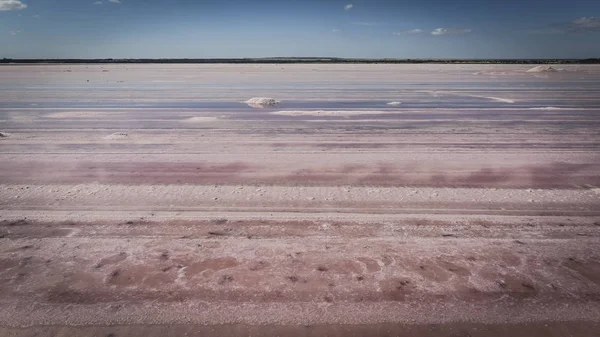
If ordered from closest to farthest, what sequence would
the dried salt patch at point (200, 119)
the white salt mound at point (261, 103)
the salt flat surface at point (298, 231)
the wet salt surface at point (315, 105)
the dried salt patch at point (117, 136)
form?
the salt flat surface at point (298, 231), the dried salt patch at point (117, 136), the dried salt patch at point (200, 119), the wet salt surface at point (315, 105), the white salt mound at point (261, 103)

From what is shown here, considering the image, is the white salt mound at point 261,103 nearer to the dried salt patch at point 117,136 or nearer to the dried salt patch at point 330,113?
the dried salt patch at point 330,113

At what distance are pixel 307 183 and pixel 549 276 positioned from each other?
369 cm

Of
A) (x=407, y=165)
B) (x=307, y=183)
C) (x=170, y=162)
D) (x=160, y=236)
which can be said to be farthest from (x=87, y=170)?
(x=407, y=165)

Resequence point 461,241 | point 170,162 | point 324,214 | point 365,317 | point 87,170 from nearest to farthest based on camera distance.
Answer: point 365,317 < point 461,241 < point 324,214 < point 87,170 < point 170,162

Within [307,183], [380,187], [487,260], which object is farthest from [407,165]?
[487,260]

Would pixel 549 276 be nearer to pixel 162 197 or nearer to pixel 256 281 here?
pixel 256 281

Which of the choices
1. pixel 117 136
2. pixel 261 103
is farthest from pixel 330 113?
pixel 117 136

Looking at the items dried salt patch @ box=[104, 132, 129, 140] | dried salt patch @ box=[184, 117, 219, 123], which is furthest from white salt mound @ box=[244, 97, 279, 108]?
dried salt patch @ box=[104, 132, 129, 140]

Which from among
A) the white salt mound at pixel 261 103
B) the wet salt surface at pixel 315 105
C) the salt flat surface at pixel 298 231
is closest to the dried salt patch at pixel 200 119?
the wet salt surface at pixel 315 105

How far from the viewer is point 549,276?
3.82 metres

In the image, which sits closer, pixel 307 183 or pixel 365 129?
pixel 307 183

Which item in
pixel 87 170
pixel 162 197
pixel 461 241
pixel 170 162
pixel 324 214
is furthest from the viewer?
pixel 170 162

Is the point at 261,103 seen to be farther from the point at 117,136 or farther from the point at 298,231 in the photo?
the point at 298,231

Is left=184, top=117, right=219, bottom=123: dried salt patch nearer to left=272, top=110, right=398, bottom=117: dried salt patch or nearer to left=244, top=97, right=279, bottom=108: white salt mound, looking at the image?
left=272, top=110, right=398, bottom=117: dried salt patch
